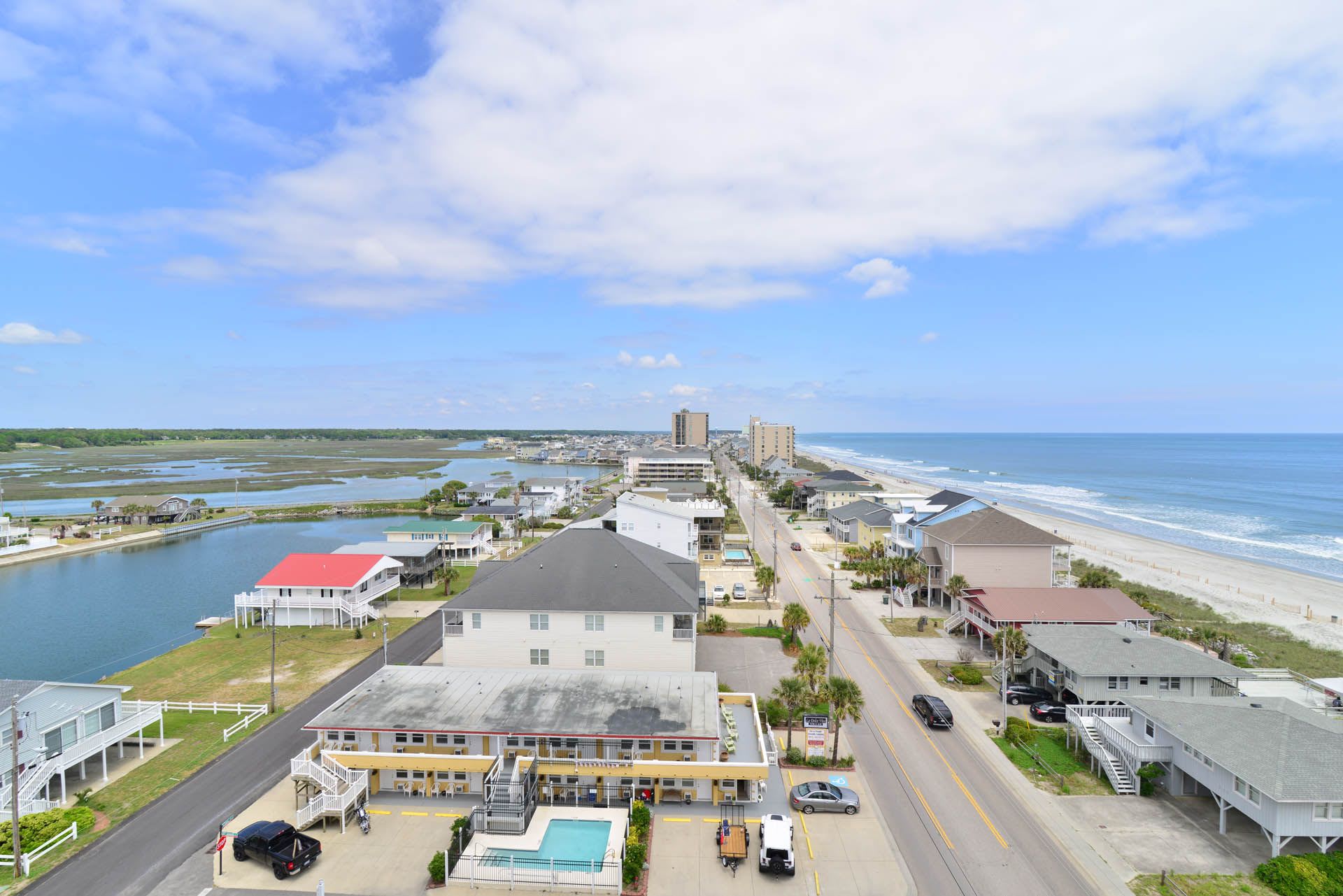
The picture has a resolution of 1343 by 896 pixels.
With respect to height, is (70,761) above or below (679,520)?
below

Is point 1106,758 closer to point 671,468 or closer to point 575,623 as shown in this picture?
point 575,623

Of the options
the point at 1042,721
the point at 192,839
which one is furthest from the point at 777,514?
the point at 192,839

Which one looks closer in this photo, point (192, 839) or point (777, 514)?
point (192, 839)

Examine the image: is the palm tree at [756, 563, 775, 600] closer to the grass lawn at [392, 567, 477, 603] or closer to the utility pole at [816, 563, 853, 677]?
the utility pole at [816, 563, 853, 677]

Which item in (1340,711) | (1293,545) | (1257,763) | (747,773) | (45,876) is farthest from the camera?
(1293,545)

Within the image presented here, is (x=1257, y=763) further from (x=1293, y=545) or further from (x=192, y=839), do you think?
(x=1293, y=545)

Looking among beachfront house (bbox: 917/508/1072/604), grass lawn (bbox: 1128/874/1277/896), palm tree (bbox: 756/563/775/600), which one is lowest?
grass lawn (bbox: 1128/874/1277/896)

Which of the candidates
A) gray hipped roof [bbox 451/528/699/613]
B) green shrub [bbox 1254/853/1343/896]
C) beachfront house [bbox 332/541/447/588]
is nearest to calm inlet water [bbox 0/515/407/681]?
beachfront house [bbox 332/541/447/588]

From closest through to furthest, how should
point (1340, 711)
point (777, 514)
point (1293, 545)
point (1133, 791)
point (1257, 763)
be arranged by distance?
point (1257, 763)
point (1133, 791)
point (1340, 711)
point (1293, 545)
point (777, 514)
